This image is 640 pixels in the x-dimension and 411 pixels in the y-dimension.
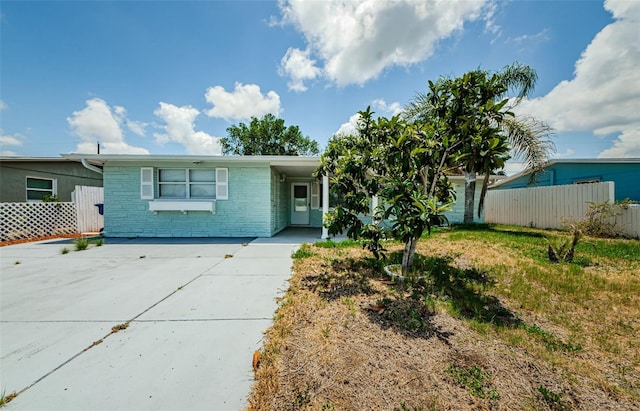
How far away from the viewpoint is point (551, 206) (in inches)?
347

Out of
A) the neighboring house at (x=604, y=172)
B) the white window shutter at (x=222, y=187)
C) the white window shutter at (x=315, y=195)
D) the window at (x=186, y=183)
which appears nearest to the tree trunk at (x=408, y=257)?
the white window shutter at (x=222, y=187)

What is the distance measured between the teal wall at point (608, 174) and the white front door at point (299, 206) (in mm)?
10275

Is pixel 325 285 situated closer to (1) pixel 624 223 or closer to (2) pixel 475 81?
(2) pixel 475 81

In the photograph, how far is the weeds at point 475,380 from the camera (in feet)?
5.60

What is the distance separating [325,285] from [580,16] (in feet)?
32.8

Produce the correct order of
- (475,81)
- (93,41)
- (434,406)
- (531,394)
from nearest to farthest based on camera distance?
(434,406) → (531,394) → (475,81) → (93,41)

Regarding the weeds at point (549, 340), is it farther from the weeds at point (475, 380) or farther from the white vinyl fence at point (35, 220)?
the white vinyl fence at point (35, 220)

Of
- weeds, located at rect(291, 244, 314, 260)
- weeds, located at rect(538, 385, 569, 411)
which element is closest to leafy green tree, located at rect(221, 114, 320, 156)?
weeds, located at rect(291, 244, 314, 260)

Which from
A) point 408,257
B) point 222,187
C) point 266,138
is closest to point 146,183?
point 222,187

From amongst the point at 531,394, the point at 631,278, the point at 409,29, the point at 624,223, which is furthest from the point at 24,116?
the point at 624,223

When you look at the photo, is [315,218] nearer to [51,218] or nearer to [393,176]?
[393,176]

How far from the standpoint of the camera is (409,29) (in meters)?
6.67

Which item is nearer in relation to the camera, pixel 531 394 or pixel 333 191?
pixel 531 394

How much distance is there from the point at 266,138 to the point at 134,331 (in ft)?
75.4
